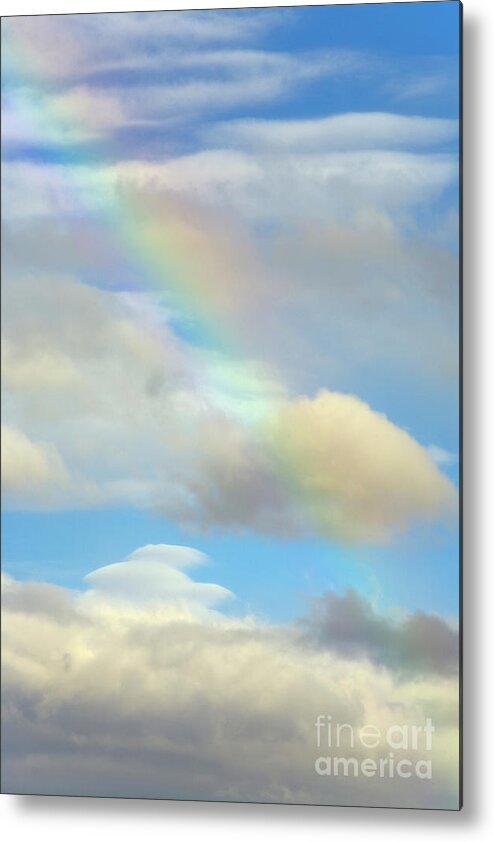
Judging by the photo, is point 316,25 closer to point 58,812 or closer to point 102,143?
point 102,143

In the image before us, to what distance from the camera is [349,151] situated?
3326 millimetres

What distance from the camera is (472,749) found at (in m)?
3.27

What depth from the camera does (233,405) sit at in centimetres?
336

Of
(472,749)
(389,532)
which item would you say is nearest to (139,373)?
(389,532)

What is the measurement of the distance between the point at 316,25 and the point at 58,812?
1944 millimetres

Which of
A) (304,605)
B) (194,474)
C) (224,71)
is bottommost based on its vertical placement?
(304,605)

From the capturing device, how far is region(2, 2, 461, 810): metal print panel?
10.8 ft

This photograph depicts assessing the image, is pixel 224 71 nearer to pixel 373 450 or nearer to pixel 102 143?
pixel 102 143

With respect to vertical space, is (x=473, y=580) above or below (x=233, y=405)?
below

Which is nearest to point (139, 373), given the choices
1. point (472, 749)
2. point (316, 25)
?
point (316, 25)

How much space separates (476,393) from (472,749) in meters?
0.81

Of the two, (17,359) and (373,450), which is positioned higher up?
(17,359)

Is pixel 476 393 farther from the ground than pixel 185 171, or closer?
closer

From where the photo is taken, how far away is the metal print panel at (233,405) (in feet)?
10.8
